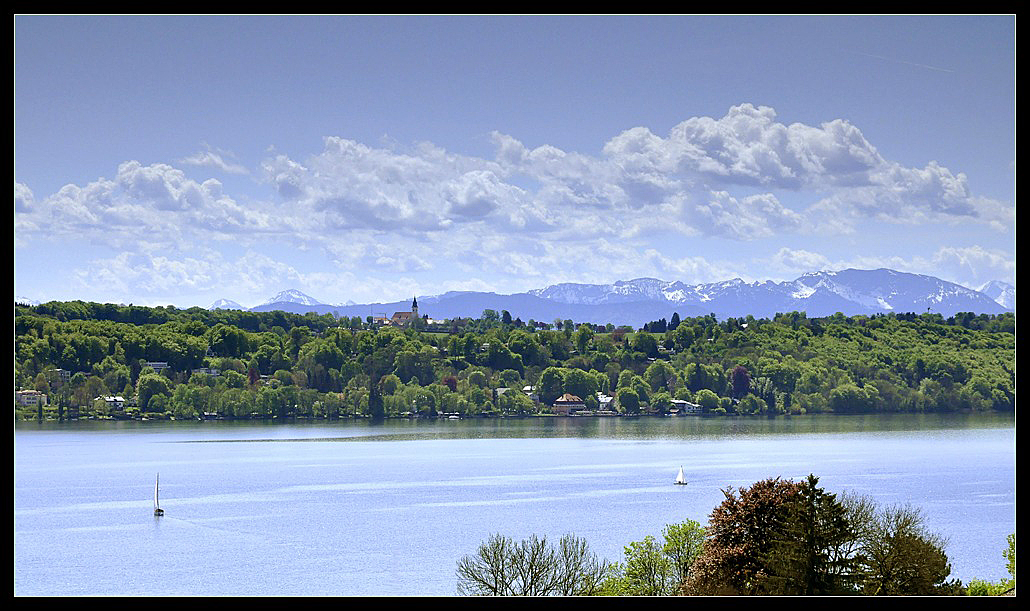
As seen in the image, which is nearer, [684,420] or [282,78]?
[282,78]

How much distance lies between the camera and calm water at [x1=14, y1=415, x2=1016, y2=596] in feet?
48.9

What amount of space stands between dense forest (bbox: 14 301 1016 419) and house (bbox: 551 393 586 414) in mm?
234

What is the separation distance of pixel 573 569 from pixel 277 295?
33050 mm

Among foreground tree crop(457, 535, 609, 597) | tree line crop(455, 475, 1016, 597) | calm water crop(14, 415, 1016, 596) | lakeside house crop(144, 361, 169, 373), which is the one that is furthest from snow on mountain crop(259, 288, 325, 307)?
tree line crop(455, 475, 1016, 597)

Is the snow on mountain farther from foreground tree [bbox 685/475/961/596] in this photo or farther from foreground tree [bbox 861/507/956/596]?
foreground tree [bbox 861/507/956/596]

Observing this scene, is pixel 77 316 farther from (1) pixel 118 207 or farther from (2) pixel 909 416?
(2) pixel 909 416

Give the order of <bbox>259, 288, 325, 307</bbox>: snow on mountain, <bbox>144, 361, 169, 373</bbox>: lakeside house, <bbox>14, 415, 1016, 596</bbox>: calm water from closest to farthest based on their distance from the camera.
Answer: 1. <bbox>14, 415, 1016, 596</bbox>: calm water
2. <bbox>144, 361, 169, 373</bbox>: lakeside house
3. <bbox>259, 288, 325, 307</bbox>: snow on mountain

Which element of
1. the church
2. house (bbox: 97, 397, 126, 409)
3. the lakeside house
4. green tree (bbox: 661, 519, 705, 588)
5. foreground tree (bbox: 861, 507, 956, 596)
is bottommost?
green tree (bbox: 661, 519, 705, 588)

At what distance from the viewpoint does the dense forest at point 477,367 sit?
39281mm
